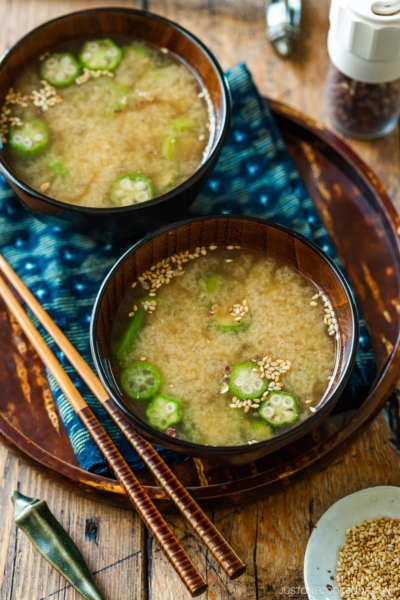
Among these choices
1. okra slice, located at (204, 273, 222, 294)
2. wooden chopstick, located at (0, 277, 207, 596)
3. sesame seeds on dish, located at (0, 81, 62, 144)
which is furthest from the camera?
sesame seeds on dish, located at (0, 81, 62, 144)

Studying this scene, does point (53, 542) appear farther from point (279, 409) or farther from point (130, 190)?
point (130, 190)

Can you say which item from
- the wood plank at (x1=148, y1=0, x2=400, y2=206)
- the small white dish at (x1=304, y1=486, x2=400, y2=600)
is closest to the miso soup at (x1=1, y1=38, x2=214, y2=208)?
the wood plank at (x1=148, y1=0, x2=400, y2=206)

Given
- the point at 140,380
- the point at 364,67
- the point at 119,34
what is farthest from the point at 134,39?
the point at 140,380

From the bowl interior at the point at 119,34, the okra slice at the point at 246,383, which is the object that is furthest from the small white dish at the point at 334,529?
the bowl interior at the point at 119,34

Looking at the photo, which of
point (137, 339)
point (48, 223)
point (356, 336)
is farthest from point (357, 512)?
point (48, 223)

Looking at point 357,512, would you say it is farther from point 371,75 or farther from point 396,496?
point 371,75

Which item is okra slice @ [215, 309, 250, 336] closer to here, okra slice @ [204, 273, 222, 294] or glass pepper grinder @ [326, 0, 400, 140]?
okra slice @ [204, 273, 222, 294]

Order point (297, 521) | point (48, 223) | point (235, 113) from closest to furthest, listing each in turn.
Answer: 1. point (297, 521)
2. point (48, 223)
3. point (235, 113)
